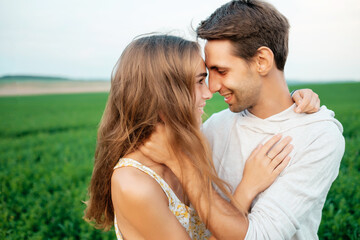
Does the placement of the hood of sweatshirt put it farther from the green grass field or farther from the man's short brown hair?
the green grass field

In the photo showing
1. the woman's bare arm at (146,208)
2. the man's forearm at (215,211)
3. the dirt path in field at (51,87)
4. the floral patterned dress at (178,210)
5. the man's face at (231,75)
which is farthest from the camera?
the dirt path in field at (51,87)

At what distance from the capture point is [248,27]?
2482mm

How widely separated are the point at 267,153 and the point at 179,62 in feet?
3.21

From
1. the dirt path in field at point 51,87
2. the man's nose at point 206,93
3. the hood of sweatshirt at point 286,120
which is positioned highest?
the man's nose at point 206,93

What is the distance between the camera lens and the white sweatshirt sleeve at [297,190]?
1959mm

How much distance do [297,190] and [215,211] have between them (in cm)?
59

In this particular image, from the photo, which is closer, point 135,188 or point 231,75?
point 135,188

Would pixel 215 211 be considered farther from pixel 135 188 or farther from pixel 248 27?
pixel 248 27

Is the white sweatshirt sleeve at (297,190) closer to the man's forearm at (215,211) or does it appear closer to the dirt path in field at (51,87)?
the man's forearm at (215,211)

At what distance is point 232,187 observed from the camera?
2506 millimetres

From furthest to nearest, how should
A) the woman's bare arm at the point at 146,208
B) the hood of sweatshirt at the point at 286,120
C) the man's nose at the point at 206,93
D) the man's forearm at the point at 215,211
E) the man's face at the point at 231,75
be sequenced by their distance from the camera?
the man's face at the point at 231,75
the man's nose at the point at 206,93
the hood of sweatshirt at the point at 286,120
the man's forearm at the point at 215,211
the woman's bare arm at the point at 146,208

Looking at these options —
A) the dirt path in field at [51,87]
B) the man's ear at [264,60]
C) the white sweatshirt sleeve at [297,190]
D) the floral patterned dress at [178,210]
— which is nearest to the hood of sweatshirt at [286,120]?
the white sweatshirt sleeve at [297,190]

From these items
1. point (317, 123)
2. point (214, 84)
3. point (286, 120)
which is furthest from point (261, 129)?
point (214, 84)

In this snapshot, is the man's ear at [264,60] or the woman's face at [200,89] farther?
the man's ear at [264,60]
